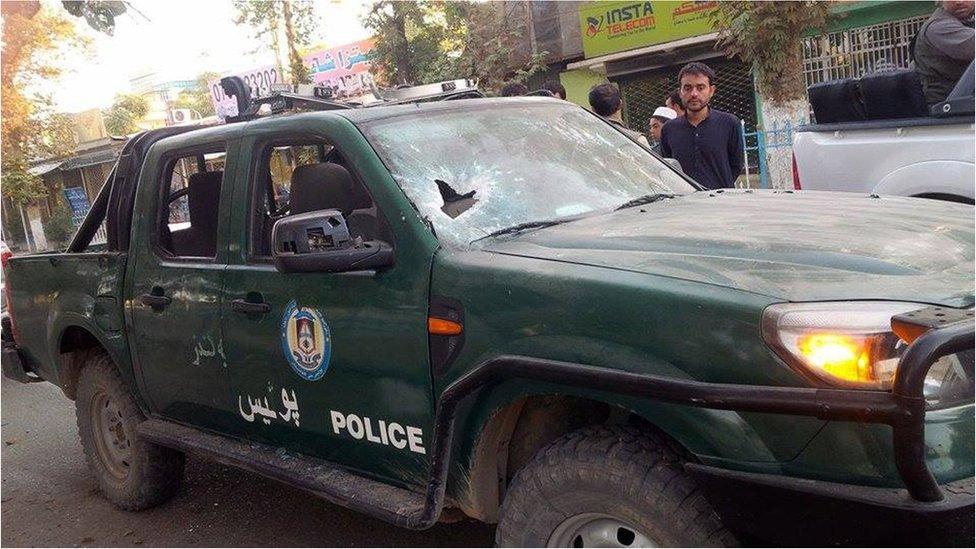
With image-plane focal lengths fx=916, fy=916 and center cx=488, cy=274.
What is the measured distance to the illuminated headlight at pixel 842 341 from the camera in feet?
6.66

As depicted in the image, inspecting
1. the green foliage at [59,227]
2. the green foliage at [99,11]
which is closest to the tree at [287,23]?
the green foliage at [59,227]

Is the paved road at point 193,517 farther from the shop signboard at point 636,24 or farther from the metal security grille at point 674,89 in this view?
the shop signboard at point 636,24

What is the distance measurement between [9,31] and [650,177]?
711 inches

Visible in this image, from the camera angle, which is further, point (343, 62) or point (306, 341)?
point (343, 62)

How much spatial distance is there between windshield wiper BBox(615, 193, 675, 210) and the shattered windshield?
0.02m

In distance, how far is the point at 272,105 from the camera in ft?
12.9

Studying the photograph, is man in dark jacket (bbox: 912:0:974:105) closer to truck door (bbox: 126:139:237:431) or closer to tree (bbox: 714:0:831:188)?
truck door (bbox: 126:139:237:431)

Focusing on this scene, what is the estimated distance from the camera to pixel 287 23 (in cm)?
2530

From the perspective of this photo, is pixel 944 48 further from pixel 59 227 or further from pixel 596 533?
pixel 59 227

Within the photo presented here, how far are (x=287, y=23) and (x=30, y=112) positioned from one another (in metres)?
7.11

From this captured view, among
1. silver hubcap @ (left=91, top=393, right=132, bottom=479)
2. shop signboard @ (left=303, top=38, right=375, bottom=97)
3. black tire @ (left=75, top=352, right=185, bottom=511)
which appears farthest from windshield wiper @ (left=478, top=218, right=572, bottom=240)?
shop signboard @ (left=303, top=38, right=375, bottom=97)

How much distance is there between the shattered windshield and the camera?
304cm

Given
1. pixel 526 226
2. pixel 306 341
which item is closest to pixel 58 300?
pixel 306 341

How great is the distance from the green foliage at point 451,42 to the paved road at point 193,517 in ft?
49.2
